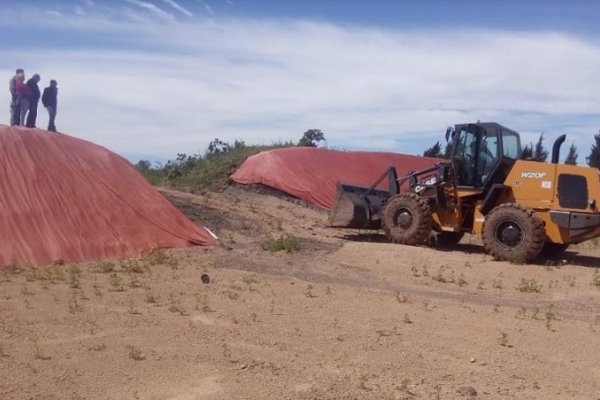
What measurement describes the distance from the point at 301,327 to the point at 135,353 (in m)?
2.20

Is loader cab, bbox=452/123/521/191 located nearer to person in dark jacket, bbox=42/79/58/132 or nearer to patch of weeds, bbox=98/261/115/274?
patch of weeds, bbox=98/261/115/274

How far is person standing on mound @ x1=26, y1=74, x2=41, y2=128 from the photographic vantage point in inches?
734

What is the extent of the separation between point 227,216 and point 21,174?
18.1 ft

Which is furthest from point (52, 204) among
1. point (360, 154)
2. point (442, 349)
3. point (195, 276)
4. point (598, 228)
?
point (360, 154)

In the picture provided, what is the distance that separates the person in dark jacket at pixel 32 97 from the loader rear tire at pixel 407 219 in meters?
8.69

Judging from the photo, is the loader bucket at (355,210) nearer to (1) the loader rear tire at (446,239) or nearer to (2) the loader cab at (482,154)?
(1) the loader rear tire at (446,239)

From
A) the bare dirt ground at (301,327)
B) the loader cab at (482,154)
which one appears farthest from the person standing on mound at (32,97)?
the loader cab at (482,154)

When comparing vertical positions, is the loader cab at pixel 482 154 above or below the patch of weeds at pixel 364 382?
above

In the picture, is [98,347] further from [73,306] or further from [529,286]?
[529,286]

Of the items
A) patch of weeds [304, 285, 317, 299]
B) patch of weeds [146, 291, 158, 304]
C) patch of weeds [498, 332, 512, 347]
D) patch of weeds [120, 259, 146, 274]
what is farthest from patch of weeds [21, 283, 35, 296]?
patch of weeds [498, 332, 512, 347]

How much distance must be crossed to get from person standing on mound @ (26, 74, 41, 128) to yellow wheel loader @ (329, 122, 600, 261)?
7.56 meters

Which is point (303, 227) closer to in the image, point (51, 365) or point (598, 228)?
point (598, 228)

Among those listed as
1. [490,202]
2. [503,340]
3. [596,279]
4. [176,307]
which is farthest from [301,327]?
[490,202]

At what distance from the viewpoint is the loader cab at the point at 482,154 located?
16.3m
